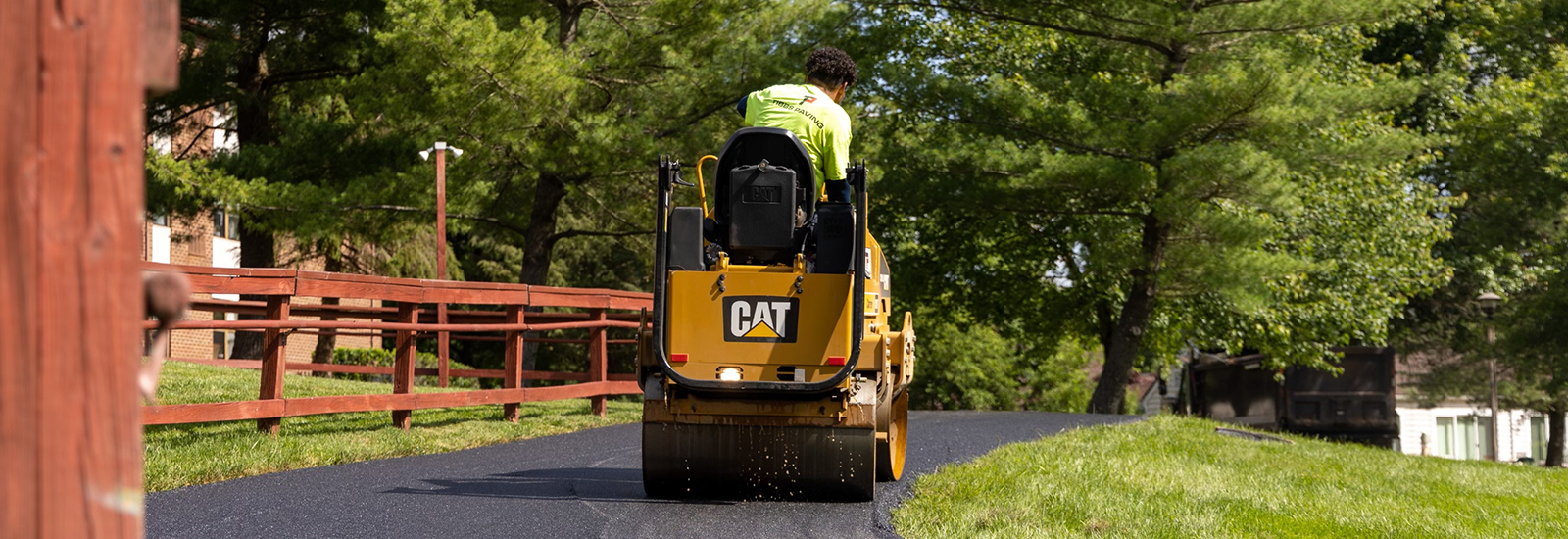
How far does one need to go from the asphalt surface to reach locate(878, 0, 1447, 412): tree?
479 inches

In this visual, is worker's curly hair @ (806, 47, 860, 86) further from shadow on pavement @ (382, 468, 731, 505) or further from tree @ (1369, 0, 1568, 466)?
tree @ (1369, 0, 1568, 466)

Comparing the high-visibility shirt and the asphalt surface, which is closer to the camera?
the asphalt surface

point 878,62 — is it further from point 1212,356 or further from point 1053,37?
point 1212,356

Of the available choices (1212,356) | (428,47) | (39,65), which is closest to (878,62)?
(428,47)

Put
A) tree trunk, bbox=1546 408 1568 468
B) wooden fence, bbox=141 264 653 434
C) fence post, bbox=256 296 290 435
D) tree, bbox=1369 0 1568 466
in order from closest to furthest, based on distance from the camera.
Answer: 1. wooden fence, bbox=141 264 653 434
2. fence post, bbox=256 296 290 435
3. tree, bbox=1369 0 1568 466
4. tree trunk, bbox=1546 408 1568 468

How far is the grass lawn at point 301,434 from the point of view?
26.3ft

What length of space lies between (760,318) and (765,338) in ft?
0.32

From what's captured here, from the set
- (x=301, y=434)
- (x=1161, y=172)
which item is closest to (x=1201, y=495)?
(x=301, y=434)

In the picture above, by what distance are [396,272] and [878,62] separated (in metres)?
13.2

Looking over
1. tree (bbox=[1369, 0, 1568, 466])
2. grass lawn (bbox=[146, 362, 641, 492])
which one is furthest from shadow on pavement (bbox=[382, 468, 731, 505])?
tree (bbox=[1369, 0, 1568, 466])

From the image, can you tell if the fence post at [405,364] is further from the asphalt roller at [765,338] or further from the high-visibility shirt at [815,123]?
the high-visibility shirt at [815,123]

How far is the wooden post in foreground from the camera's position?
1.78 m

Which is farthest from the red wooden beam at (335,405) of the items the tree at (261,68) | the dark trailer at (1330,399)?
the dark trailer at (1330,399)

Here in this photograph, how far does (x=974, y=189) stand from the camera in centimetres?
2177
